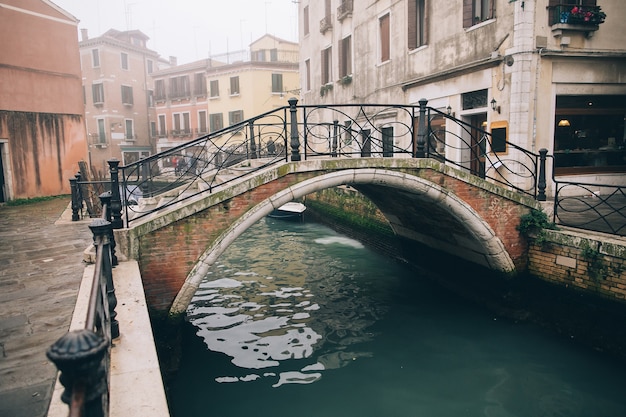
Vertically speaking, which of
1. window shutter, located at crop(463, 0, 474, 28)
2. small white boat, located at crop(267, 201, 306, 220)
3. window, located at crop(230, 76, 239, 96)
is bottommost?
small white boat, located at crop(267, 201, 306, 220)

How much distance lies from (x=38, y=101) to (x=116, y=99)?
2222 cm

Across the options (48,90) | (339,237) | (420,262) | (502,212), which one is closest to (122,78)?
(48,90)

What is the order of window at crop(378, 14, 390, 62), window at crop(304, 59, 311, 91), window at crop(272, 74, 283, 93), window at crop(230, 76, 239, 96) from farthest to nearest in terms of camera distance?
1. window at crop(230, 76, 239, 96)
2. window at crop(272, 74, 283, 93)
3. window at crop(304, 59, 311, 91)
4. window at crop(378, 14, 390, 62)

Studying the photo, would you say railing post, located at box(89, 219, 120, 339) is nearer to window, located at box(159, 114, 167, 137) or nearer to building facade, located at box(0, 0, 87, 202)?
building facade, located at box(0, 0, 87, 202)

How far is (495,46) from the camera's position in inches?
365

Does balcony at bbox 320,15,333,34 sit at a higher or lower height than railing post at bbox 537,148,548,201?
higher

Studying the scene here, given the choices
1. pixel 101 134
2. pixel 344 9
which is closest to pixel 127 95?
pixel 101 134

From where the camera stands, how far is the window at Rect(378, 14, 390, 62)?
1371 centimetres

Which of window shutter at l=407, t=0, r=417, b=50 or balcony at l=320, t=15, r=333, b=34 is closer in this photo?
window shutter at l=407, t=0, r=417, b=50

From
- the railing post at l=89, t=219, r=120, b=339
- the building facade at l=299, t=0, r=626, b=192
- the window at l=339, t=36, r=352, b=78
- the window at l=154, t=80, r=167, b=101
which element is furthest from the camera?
the window at l=154, t=80, r=167, b=101

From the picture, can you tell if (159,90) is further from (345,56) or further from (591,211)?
(591,211)

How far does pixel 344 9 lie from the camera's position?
15.9 metres

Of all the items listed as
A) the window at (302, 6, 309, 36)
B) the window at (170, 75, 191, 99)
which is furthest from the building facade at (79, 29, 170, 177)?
the window at (302, 6, 309, 36)

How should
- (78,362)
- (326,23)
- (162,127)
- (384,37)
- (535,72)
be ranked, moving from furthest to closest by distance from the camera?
(162,127) < (326,23) < (384,37) < (535,72) < (78,362)
